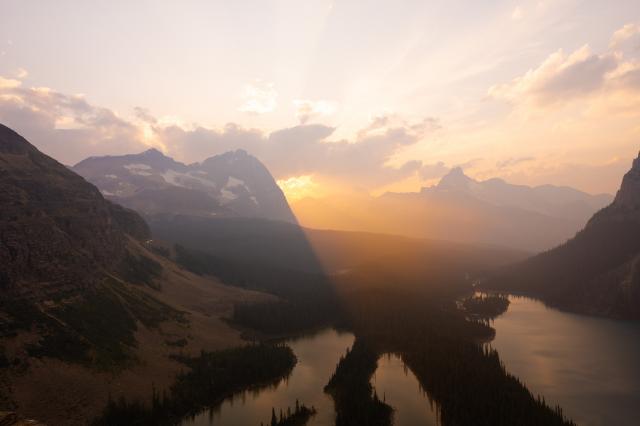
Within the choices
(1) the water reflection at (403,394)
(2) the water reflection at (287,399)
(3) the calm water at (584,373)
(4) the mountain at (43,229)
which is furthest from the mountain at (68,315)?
(3) the calm water at (584,373)

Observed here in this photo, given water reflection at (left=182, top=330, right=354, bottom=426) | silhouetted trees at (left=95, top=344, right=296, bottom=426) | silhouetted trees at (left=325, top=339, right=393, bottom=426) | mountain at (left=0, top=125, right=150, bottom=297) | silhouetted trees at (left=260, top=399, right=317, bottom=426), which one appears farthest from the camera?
mountain at (left=0, top=125, right=150, bottom=297)

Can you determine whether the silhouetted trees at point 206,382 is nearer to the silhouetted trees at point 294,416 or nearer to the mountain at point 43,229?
the silhouetted trees at point 294,416

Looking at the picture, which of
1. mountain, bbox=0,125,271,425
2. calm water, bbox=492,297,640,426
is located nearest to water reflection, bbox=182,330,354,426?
mountain, bbox=0,125,271,425

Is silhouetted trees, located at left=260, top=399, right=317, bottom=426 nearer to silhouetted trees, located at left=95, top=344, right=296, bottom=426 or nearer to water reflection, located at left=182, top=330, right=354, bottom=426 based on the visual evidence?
water reflection, located at left=182, top=330, right=354, bottom=426

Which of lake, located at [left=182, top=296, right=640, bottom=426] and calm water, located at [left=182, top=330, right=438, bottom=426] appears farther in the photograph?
lake, located at [left=182, top=296, right=640, bottom=426]

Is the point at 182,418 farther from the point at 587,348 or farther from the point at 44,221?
the point at 587,348

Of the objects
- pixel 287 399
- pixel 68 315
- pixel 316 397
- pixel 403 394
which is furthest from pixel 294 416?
pixel 68 315

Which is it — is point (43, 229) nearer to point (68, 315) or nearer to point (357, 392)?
point (68, 315)
